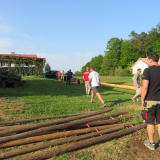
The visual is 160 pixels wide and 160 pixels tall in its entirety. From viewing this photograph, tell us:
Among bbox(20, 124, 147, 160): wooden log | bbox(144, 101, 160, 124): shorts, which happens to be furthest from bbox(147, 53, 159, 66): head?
bbox(20, 124, 147, 160): wooden log

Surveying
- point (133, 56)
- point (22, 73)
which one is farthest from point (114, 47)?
point (22, 73)

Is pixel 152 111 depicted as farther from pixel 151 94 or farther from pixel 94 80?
pixel 94 80

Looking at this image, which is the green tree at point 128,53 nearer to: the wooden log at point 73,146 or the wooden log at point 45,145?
the wooden log at point 45,145

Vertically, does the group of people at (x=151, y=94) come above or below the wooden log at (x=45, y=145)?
above

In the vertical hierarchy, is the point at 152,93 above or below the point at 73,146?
above

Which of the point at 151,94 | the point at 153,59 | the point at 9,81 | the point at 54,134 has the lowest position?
the point at 54,134

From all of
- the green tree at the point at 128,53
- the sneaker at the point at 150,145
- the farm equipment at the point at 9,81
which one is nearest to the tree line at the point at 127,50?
the green tree at the point at 128,53

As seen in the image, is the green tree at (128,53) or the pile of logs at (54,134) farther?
the green tree at (128,53)

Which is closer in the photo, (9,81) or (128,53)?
(9,81)

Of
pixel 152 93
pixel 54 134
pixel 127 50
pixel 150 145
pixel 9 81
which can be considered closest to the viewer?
pixel 152 93

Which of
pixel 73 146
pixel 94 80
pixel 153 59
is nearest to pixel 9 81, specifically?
pixel 94 80

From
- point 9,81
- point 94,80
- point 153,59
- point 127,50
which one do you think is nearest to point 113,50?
point 127,50

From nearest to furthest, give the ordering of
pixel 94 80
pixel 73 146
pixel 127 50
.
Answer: pixel 73 146 < pixel 94 80 < pixel 127 50

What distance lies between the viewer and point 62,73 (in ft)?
81.3
